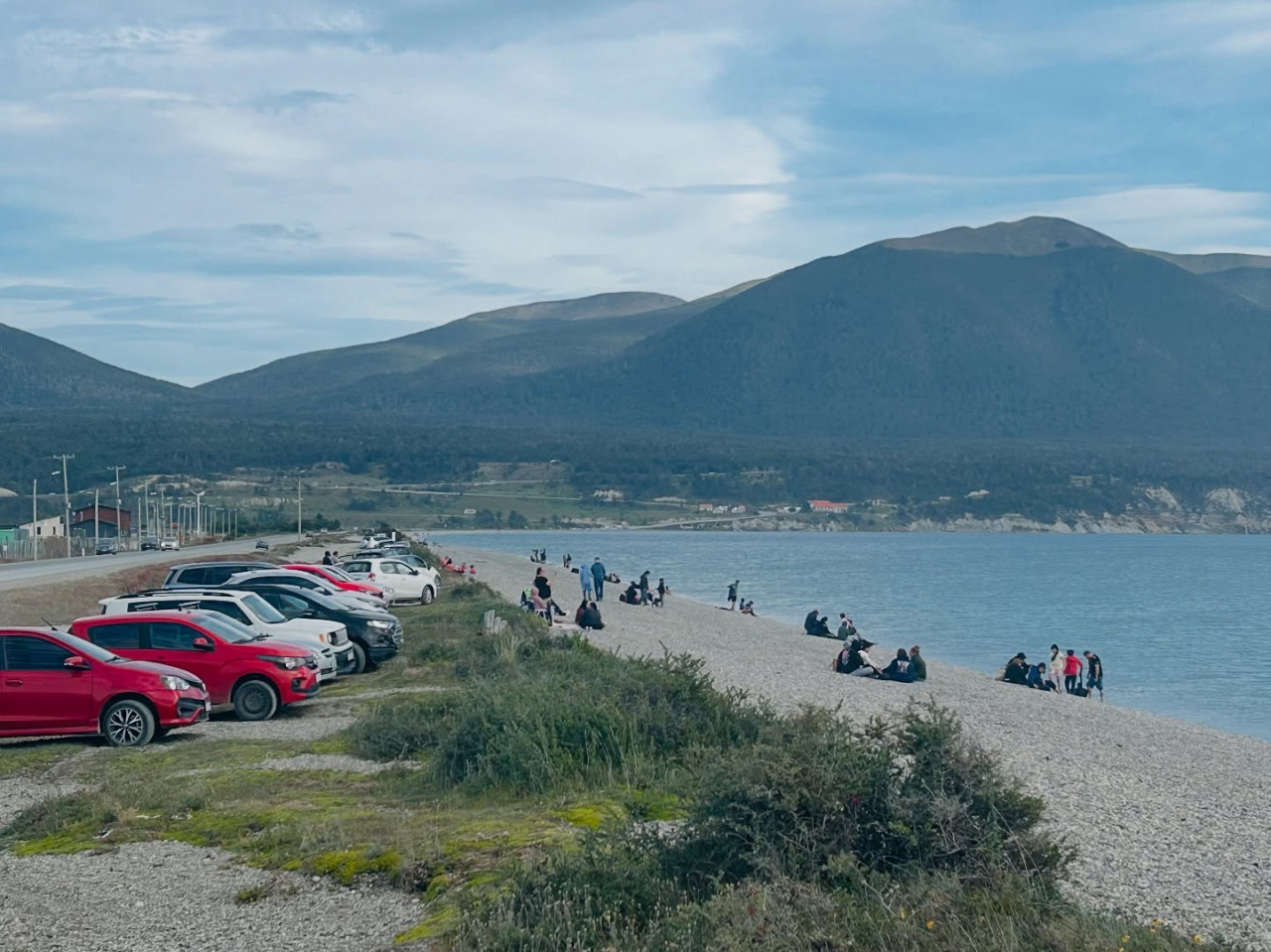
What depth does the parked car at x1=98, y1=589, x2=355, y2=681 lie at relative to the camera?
19172 millimetres

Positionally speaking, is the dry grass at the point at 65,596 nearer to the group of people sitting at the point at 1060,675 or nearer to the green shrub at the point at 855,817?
the group of people sitting at the point at 1060,675

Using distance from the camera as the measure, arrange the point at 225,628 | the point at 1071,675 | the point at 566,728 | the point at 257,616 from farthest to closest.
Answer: the point at 1071,675
the point at 257,616
the point at 225,628
the point at 566,728

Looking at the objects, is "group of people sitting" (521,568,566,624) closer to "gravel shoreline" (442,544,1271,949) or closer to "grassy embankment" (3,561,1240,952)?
"gravel shoreline" (442,544,1271,949)

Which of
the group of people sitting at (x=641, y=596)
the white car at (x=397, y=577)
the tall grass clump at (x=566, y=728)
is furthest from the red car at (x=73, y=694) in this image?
the group of people sitting at (x=641, y=596)

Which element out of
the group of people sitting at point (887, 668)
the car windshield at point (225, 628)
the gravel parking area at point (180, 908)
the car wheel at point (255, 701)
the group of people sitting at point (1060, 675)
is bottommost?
the group of people sitting at point (1060, 675)

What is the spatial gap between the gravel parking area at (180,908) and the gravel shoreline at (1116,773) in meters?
3.82

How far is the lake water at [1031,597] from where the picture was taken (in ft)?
132

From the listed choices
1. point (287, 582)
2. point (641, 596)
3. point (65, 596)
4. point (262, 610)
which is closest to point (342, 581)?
point (287, 582)

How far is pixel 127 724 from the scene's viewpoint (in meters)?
14.6

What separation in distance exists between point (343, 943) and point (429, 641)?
1640 cm

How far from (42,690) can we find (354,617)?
25.6 ft

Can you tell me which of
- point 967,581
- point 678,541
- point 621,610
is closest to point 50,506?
point 678,541

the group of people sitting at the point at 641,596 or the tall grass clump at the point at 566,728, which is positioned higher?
the tall grass clump at the point at 566,728

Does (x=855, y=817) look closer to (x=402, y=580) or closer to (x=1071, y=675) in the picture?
(x=1071, y=675)
